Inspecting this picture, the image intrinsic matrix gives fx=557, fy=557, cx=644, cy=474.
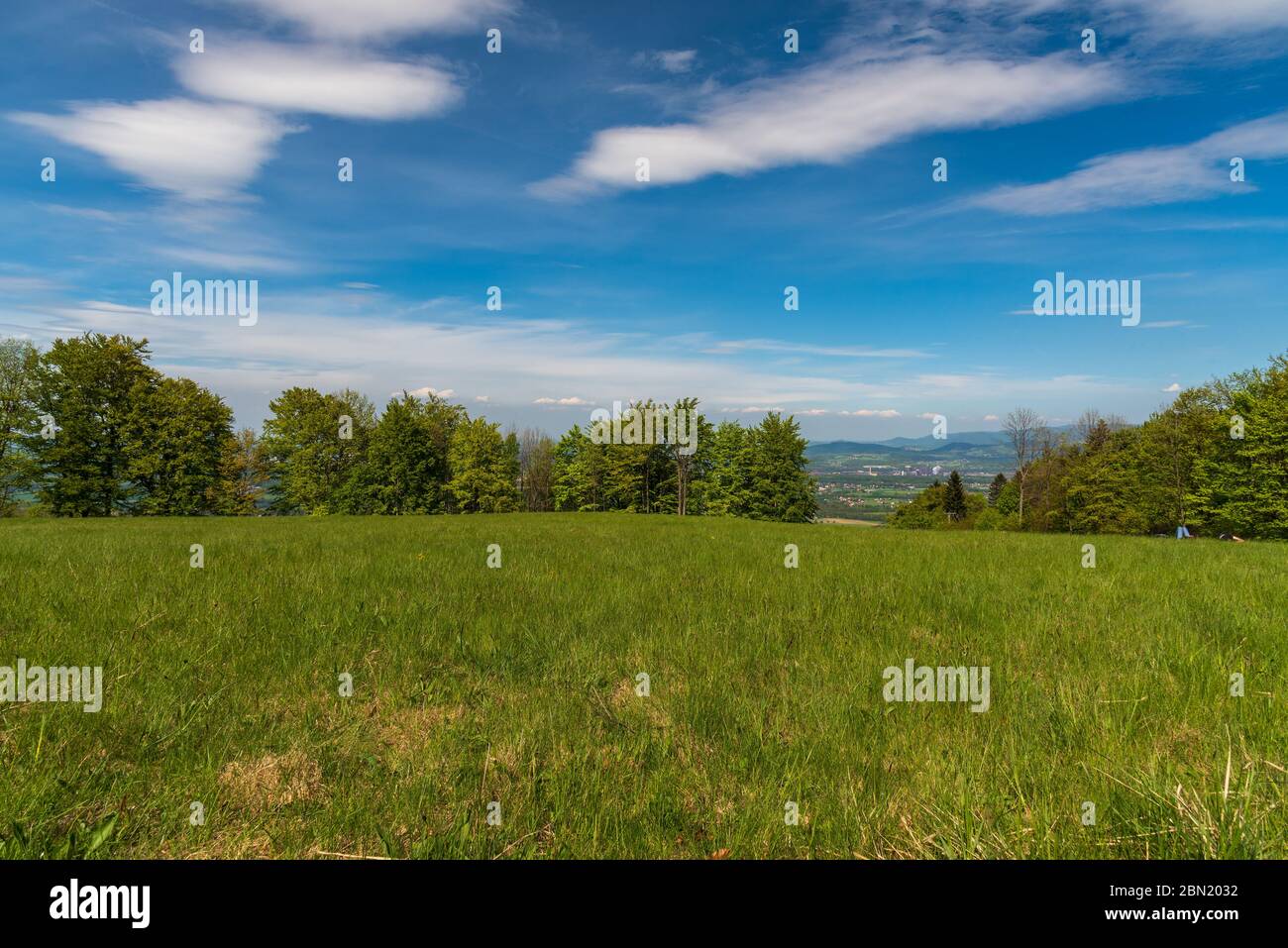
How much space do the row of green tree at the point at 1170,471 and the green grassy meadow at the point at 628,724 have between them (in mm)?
41343

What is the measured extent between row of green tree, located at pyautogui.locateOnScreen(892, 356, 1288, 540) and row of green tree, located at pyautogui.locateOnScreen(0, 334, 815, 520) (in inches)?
1330

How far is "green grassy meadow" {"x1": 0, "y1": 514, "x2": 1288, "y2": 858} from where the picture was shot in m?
2.92

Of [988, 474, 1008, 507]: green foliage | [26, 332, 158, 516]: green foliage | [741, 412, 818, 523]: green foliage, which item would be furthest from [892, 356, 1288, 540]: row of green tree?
[26, 332, 158, 516]: green foliage

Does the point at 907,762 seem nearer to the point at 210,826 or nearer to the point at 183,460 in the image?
the point at 210,826

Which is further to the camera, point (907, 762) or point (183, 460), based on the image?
point (183, 460)

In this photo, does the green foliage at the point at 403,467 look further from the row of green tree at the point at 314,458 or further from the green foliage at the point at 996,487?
the green foliage at the point at 996,487

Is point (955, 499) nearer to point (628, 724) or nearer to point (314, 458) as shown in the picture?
point (314, 458)

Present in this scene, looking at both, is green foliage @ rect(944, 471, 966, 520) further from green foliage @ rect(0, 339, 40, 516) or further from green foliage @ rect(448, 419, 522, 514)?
green foliage @ rect(0, 339, 40, 516)

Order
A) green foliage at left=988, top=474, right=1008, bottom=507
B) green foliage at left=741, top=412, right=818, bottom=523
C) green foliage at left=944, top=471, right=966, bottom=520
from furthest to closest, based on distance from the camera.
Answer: green foliage at left=988, top=474, right=1008, bottom=507 → green foliage at left=944, top=471, right=966, bottom=520 → green foliage at left=741, top=412, right=818, bottom=523

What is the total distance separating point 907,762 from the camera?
11.9 feet

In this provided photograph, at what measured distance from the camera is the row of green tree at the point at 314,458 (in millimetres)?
52000

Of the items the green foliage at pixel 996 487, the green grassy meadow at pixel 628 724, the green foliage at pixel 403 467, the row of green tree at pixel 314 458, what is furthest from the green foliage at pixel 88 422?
the green foliage at pixel 996 487
